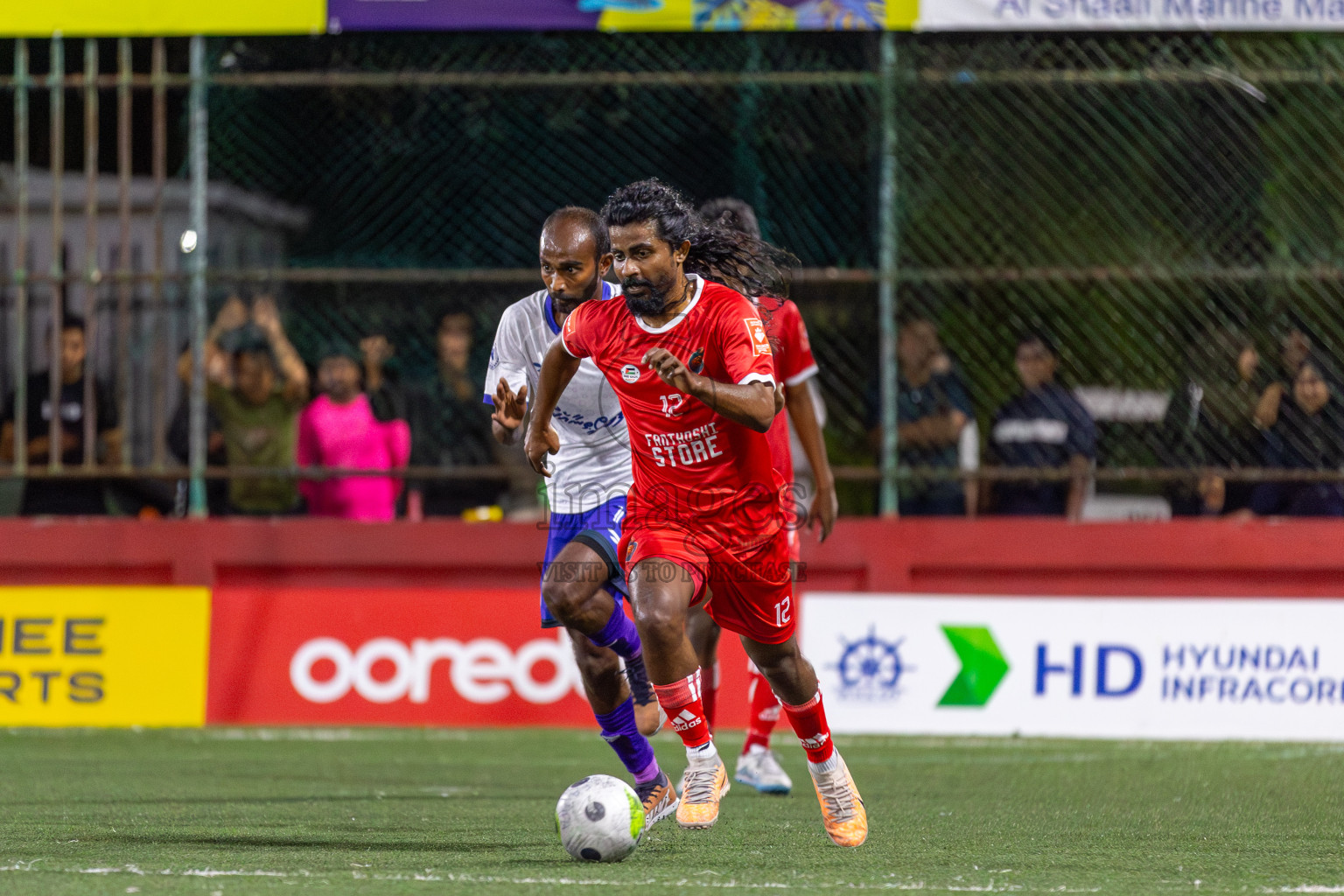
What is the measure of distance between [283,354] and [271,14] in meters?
1.92

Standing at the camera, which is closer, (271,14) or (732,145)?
(271,14)

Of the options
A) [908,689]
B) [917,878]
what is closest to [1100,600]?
[908,689]

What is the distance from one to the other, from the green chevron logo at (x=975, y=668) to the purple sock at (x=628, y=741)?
382cm

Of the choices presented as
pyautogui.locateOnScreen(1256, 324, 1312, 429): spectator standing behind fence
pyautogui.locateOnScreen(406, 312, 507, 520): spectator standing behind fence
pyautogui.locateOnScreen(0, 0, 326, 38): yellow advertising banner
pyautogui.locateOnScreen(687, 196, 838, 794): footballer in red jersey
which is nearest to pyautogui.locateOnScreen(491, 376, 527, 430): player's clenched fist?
pyautogui.locateOnScreen(687, 196, 838, 794): footballer in red jersey

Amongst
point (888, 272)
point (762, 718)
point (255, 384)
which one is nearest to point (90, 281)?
point (255, 384)

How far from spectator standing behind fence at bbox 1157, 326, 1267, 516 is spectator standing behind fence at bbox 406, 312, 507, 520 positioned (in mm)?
3889

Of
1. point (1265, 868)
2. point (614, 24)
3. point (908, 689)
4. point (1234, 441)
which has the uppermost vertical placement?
point (614, 24)

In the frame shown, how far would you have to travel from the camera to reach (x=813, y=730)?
5.49 metres

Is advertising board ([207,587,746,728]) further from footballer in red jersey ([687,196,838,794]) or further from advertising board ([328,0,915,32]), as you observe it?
advertising board ([328,0,915,32])

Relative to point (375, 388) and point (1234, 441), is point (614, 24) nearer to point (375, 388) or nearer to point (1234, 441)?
point (375, 388)

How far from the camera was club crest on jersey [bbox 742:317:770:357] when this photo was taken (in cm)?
530

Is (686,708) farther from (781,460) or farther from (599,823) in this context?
(781,460)

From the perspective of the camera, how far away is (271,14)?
9.96 meters

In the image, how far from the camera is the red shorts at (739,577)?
5395 millimetres
